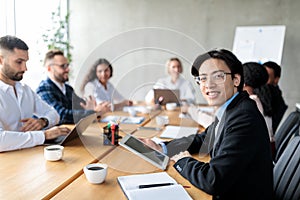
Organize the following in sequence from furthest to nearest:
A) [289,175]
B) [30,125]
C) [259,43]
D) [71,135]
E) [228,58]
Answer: [259,43], [30,125], [71,135], [289,175], [228,58]

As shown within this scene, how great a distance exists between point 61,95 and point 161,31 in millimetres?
2752

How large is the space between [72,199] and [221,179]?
1.82 ft

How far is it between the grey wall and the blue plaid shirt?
145cm

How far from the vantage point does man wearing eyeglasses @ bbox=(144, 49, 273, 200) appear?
A: 117 cm

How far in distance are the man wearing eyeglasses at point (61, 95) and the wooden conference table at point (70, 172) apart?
77cm

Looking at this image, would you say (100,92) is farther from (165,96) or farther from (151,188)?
(151,188)

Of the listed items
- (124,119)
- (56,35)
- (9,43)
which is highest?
(56,35)

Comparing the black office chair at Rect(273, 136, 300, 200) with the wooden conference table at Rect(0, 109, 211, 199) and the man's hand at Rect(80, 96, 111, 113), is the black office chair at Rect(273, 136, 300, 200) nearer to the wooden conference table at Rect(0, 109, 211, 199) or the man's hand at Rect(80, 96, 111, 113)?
the wooden conference table at Rect(0, 109, 211, 199)

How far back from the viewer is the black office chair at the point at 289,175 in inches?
55.8

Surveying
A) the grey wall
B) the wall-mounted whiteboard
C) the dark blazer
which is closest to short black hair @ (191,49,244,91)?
the dark blazer

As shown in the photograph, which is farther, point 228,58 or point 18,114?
point 18,114

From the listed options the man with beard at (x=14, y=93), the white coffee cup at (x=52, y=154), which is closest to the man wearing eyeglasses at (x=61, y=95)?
the man with beard at (x=14, y=93)

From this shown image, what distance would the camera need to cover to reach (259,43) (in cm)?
443

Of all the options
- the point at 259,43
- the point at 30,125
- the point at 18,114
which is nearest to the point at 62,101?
the point at 18,114
